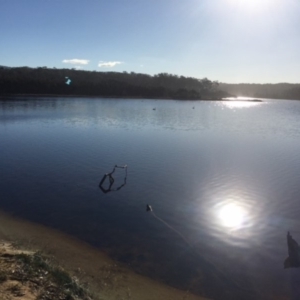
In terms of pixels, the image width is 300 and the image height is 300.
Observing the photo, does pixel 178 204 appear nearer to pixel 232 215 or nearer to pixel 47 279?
pixel 232 215

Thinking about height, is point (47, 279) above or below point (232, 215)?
above

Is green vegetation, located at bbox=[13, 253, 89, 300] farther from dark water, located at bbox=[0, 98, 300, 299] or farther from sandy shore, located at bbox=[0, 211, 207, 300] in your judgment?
dark water, located at bbox=[0, 98, 300, 299]

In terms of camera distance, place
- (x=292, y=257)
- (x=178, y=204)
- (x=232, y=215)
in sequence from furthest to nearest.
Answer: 1. (x=178, y=204)
2. (x=232, y=215)
3. (x=292, y=257)

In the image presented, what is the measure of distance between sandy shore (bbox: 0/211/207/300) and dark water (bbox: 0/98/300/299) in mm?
422

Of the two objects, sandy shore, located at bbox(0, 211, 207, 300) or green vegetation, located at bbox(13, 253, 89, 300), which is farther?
sandy shore, located at bbox(0, 211, 207, 300)

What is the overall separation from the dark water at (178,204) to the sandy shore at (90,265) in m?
0.42

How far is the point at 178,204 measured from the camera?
44.3ft

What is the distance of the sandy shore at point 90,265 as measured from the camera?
7465mm

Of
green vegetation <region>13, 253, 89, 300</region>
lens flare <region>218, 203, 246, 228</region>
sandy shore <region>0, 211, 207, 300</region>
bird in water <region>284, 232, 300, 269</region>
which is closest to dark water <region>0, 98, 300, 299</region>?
lens flare <region>218, 203, 246, 228</region>

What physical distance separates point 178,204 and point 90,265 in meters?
5.74

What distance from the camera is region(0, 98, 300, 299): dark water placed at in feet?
29.5

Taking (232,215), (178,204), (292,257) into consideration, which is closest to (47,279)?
(292,257)

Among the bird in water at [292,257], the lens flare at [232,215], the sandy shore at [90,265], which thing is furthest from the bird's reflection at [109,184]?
the bird in water at [292,257]

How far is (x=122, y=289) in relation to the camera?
750 centimetres
